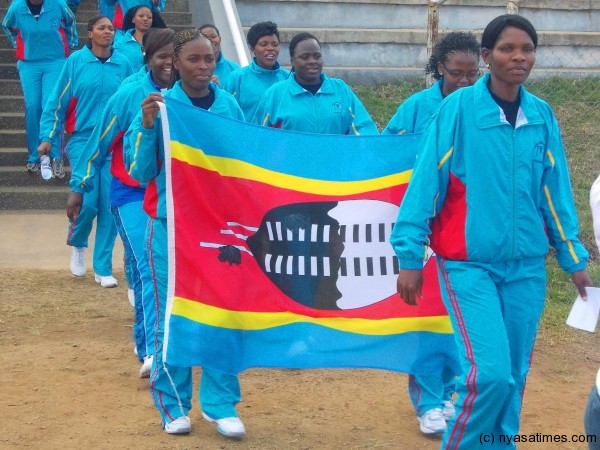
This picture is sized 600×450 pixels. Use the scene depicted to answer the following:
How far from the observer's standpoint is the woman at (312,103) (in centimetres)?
747

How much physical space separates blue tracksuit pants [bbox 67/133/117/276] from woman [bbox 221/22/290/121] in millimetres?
1264

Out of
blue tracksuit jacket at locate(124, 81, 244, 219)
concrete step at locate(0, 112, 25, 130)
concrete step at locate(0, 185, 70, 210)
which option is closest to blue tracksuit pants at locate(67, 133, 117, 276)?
concrete step at locate(0, 185, 70, 210)

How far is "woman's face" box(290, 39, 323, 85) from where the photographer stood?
751cm

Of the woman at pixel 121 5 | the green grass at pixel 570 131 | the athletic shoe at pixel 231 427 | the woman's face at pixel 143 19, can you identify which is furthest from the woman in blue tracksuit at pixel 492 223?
the woman at pixel 121 5

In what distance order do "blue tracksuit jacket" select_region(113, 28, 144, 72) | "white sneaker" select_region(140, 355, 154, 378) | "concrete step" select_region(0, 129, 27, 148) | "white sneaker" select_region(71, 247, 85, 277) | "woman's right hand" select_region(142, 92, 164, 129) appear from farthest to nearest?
"concrete step" select_region(0, 129, 27, 148), "blue tracksuit jacket" select_region(113, 28, 144, 72), "white sneaker" select_region(71, 247, 85, 277), "white sneaker" select_region(140, 355, 154, 378), "woman's right hand" select_region(142, 92, 164, 129)

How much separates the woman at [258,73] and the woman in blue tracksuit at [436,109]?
7.96ft

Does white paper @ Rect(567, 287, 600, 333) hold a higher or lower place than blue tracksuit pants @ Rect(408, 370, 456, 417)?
higher

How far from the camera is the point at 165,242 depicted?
5.74m

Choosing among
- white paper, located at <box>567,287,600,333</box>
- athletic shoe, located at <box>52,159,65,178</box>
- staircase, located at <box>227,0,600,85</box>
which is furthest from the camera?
staircase, located at <box>227,0,600,85</box>

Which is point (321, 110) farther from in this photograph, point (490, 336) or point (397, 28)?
point (397, 28)

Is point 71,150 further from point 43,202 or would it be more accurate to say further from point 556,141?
point 556,141

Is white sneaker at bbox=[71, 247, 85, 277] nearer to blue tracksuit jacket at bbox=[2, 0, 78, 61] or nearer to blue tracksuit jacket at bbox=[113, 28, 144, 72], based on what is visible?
blue tracksuit jacket at bbox=[113, 28, 144, 72]

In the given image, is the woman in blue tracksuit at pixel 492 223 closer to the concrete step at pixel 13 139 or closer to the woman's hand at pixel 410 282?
the woman's hand at pixel 410 282

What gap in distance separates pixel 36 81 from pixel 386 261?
760cm
